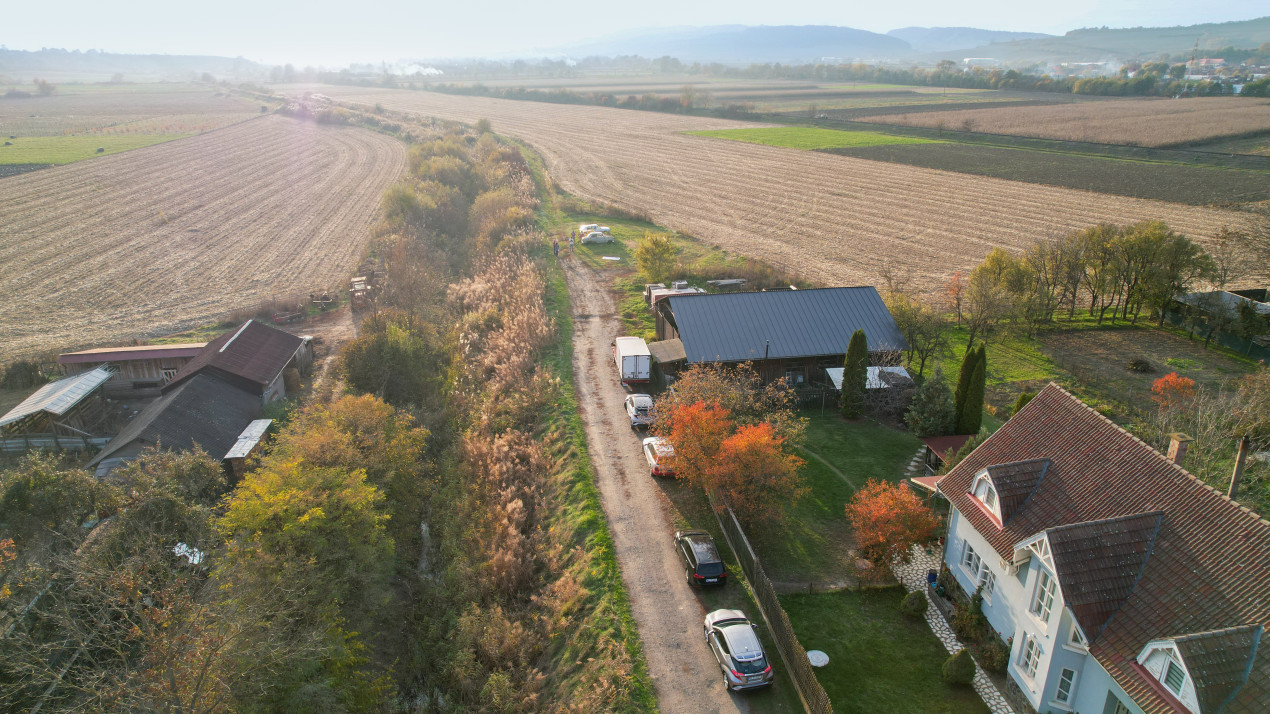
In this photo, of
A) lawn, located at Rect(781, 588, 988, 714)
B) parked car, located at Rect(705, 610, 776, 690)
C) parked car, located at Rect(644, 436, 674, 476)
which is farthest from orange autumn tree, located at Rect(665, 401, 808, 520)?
parked car, located at Rect(705, 610, 776, 690)

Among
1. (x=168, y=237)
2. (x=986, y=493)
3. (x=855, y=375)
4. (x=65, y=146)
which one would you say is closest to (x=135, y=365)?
(x=168, y=237)

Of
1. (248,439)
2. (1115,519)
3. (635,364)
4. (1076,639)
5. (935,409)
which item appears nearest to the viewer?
(1076,639)

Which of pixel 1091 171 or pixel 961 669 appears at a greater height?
pixel 1091 171

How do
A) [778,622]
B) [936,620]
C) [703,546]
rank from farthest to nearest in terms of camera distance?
[703,546]
[936,620]
[778,622]

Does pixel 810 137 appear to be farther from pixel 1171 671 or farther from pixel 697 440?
pixel 1171 671

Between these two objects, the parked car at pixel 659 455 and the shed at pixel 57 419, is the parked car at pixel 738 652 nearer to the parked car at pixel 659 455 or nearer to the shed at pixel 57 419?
the parked car at pixel 659 455

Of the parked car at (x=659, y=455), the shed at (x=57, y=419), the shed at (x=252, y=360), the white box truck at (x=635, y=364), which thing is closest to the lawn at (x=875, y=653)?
the parked car at (x=659, y=455)

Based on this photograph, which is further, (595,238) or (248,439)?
(595,238)
